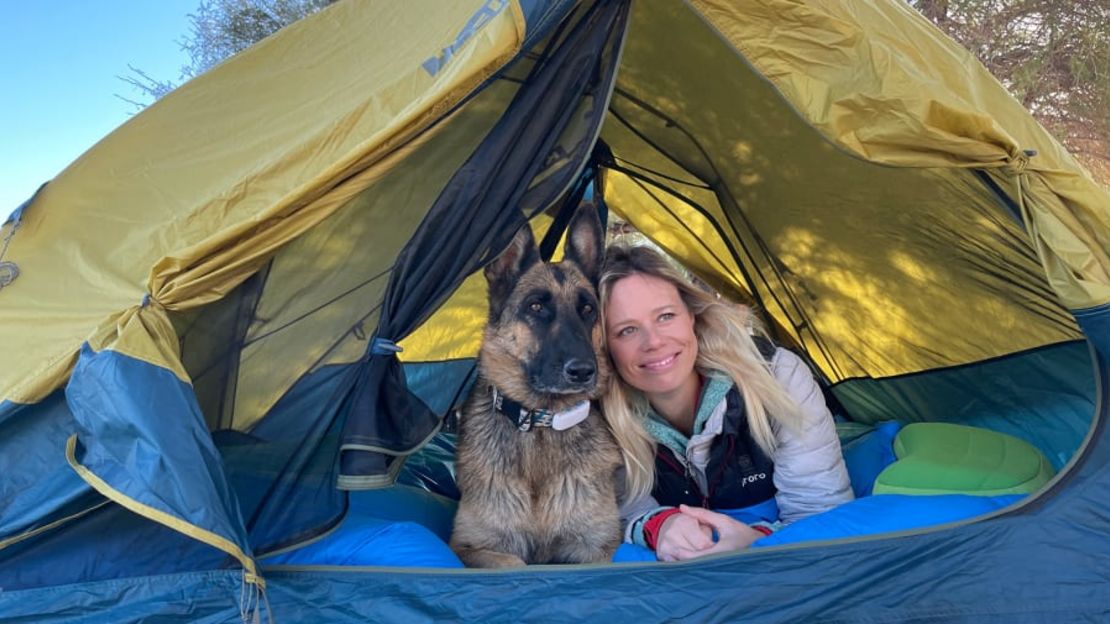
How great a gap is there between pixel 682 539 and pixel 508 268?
1187 millimetres

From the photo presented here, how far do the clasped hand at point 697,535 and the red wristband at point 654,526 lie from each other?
4 centimetres

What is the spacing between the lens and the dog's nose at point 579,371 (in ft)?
8.38

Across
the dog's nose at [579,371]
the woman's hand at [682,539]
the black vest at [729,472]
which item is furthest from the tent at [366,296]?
the black vest at [729,472]

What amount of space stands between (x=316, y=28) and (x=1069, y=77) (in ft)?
26.4

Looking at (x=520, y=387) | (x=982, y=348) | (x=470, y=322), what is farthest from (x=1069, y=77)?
(x=520, y=387)

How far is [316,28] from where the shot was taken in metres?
2.79

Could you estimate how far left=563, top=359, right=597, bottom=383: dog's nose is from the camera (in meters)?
2.55

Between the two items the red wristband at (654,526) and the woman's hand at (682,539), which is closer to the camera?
the woman's hand at (682,539)

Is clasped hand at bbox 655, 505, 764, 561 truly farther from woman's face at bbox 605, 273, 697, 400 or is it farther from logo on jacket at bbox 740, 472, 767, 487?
woman's face at bbox 605, 273, 697, 400

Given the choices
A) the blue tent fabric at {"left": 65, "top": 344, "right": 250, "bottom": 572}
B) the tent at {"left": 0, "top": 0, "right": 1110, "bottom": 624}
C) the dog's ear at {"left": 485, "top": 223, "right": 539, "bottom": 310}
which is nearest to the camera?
the blue tent fabric at {"left": 65, "top": 344, "right": 250, "bottom": 572}

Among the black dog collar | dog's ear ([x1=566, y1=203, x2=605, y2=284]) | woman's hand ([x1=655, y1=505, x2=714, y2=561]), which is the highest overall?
dog's ear ([x1=566, y1=203, x2=605, y2=284])

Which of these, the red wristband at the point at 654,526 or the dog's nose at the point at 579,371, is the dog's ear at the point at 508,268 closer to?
the dog's nose at the point at 579,371

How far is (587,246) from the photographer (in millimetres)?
2986

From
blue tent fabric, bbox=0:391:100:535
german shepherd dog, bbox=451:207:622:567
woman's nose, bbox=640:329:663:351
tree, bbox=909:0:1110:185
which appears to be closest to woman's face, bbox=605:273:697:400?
woman's nose, bbox=640:329:663:351
